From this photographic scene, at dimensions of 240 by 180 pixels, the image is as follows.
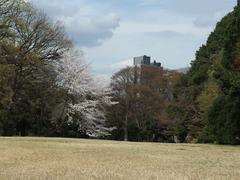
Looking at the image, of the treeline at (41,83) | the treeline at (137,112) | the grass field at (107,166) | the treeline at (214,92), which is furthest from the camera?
the treeline at (137,112)

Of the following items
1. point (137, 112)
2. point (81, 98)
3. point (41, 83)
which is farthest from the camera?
point (137, 112)

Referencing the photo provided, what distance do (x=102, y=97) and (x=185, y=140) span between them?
16339 millimetres

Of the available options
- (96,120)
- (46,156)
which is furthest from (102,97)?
(46,156)

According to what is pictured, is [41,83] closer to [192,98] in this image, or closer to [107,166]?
[192,98]

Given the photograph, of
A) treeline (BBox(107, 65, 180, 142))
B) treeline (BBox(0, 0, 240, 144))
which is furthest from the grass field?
treeline (BBox(107, 65, 180, 142))

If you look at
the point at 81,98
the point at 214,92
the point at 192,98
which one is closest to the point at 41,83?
the point at 81,98

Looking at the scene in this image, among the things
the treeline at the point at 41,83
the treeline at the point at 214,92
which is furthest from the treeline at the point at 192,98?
the treeline at the point at 41,83

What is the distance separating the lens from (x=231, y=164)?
17.3 meters

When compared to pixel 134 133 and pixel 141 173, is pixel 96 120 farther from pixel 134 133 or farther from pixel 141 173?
pixel 141 173

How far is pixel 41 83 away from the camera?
53.0m

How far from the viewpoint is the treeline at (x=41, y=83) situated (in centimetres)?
4872

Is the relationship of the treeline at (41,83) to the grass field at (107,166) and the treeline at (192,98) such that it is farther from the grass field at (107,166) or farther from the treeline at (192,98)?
the grass field at (107,166)

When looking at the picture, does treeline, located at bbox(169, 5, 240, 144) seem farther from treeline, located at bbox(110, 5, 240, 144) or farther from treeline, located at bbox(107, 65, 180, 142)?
treeline, located at bbox(107, 65, 180, 142)

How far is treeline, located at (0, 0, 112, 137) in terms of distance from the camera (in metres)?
48.7
